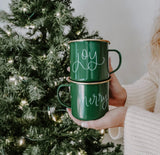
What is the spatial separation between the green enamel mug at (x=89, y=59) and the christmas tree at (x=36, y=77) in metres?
0.15

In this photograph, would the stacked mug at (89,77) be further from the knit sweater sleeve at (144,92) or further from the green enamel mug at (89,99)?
the knit sweater sleeve at (144,92)

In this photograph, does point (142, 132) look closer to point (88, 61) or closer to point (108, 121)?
point (108, 121)

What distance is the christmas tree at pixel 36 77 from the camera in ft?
1.76

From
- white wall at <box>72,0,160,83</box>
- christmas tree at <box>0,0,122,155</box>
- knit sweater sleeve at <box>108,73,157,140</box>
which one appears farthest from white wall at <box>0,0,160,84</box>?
christmas tree at <box>0,0,122,155</box>

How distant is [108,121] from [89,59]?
0.84ft

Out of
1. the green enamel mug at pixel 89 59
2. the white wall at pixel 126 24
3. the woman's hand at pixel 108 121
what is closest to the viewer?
the green enamel mug at pixel 89 59

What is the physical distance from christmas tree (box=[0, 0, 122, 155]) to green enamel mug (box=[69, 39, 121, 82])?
149 mm

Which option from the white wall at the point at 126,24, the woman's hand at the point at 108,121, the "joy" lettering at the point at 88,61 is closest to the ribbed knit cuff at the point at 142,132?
the woman's hand at the point at 108,121

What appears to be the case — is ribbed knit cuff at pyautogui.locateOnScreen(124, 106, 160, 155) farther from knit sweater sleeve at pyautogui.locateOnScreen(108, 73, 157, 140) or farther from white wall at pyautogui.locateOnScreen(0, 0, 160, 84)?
white wall at pyautogui.locateOnScreen(0, 0, 160, 84)

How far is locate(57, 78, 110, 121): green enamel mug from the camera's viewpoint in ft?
1.41

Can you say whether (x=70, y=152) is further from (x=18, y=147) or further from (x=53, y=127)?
(x=18, y=147)

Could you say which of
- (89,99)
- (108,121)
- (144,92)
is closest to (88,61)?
(89,99)

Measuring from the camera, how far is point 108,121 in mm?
511

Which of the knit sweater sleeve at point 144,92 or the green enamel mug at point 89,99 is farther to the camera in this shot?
the knit sweater sleeve at point 144,92
